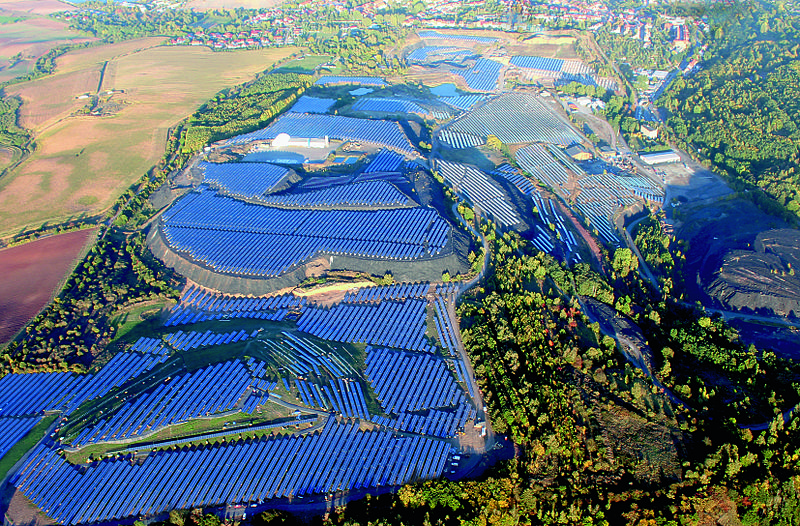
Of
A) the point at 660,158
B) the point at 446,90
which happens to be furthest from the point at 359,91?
the point at 660,158

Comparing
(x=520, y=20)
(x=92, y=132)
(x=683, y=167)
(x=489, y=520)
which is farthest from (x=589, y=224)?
(x=520, y=20)

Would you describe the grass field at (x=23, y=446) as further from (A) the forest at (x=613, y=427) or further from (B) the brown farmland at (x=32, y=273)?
(A) the forest at (x=613, y=427)

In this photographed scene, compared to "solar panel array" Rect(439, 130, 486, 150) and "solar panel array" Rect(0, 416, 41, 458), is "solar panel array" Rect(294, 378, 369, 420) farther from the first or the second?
"solar panel array" Rect(439, 130, 486, 150)

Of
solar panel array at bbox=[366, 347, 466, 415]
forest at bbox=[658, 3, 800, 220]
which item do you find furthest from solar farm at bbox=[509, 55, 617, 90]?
solar panel array at bbox=[366, 347, 466, 415]

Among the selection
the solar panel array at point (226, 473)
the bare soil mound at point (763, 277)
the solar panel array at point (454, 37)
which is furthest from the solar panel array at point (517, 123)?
the solar panel array at point (226, 473)

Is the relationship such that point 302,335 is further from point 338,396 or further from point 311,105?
point 311,105

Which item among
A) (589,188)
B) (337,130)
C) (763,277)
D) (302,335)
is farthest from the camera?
(337,130)
